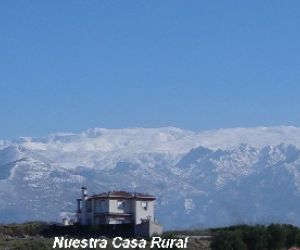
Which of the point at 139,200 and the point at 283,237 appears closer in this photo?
the point at 283,237

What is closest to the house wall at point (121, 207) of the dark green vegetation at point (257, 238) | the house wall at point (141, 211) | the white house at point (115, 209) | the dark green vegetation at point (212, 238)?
the white house at point (115, 209)

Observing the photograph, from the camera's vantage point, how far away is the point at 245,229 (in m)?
79.9

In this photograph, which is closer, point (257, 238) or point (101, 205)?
point (257, 238)

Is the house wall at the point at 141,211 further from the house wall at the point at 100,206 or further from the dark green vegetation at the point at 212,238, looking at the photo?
the dark green vegetation at the point at 212,238

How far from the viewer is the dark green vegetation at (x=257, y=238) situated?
7456 centimetres

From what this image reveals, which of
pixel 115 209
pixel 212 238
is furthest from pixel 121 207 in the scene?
pixel 212 238

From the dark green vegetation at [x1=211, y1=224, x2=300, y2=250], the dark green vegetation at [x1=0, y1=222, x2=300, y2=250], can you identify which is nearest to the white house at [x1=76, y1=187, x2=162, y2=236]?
the dark green vegetation at [x1=0, y1=222, x2=300, y2=250]

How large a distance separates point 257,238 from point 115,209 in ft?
89.1

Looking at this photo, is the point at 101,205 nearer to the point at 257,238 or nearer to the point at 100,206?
the point at 100,206

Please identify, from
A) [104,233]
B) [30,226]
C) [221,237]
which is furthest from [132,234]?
[221,237]

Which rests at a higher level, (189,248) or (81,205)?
(81,205)

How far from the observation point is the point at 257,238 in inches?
3054

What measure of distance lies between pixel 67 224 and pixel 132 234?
526 inches

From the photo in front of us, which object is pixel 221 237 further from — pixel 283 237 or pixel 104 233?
pixel 104 233
